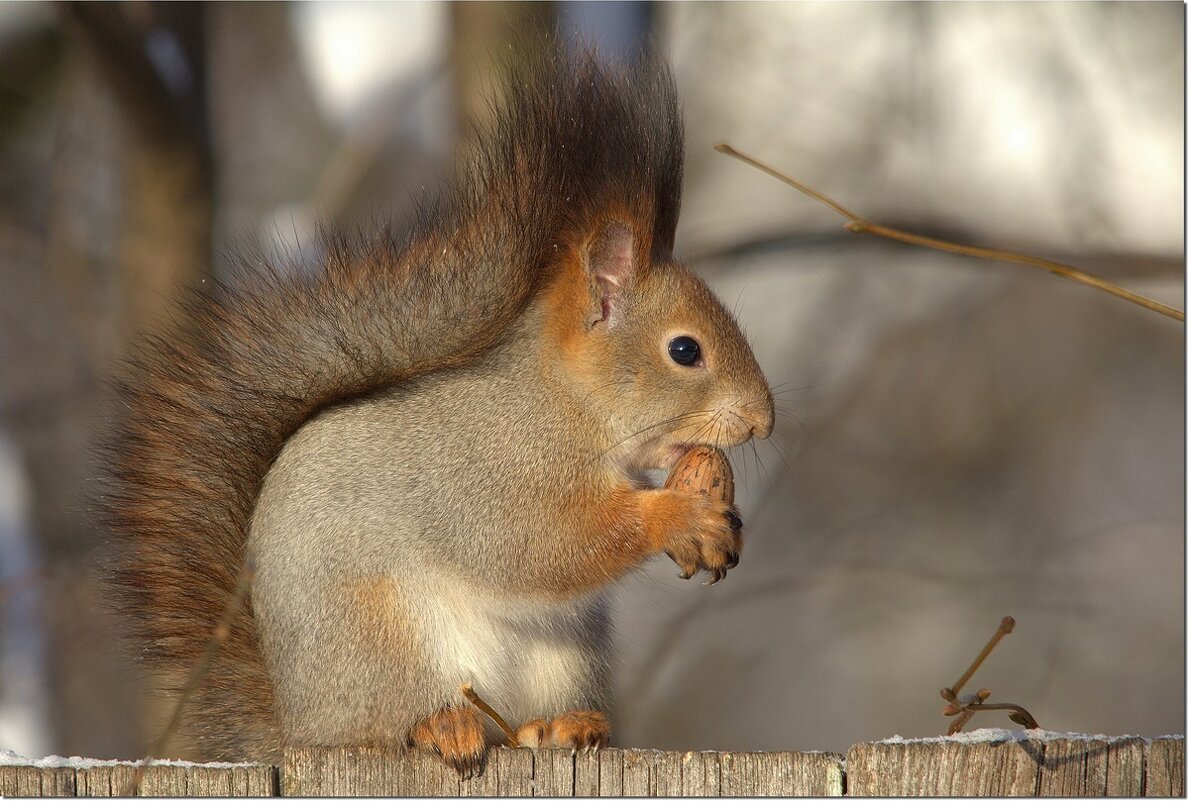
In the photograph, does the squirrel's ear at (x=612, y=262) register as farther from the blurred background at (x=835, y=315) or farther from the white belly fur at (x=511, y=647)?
the blurred background at (x=835, y=315)

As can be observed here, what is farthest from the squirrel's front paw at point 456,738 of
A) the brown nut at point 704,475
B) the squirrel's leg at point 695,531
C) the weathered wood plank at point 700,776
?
the brown nut at point 704,475

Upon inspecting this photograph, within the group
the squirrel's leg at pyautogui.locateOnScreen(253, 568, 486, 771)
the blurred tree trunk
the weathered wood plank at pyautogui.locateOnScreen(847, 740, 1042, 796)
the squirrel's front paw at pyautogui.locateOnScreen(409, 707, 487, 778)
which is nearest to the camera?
the weathered wood plank at pyautogui.locateOnScreen(847, 740, 1042, 796)

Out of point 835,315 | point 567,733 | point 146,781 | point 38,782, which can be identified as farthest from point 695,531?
point 835,315

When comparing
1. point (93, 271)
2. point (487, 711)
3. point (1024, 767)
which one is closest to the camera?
point (1024, 767)

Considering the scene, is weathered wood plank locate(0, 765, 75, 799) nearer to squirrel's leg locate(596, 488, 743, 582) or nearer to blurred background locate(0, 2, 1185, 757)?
squirrel's leg locate(596, 488, 743, 582)

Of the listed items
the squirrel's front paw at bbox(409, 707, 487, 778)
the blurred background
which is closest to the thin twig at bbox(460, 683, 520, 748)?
the squirrel's front paw at bbox(409, 707, 487, 778)

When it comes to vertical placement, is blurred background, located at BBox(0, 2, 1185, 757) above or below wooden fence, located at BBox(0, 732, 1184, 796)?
above

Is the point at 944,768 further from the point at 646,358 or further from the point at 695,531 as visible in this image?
the point at 646,358
